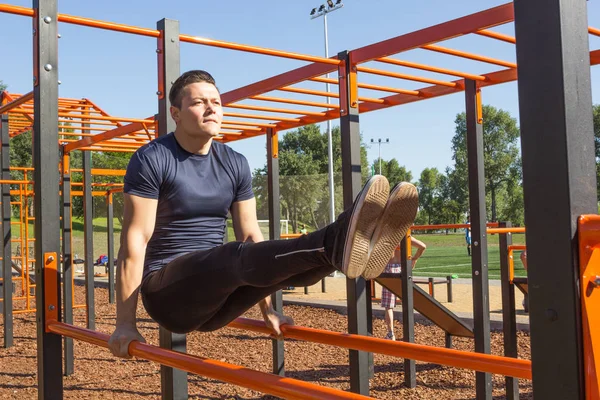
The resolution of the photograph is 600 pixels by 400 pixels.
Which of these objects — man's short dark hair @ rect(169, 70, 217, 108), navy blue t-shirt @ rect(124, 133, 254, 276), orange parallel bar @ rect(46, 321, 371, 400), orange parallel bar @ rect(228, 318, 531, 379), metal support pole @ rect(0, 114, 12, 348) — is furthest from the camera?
metal support pole @ rect(0, 114, 12, 348)

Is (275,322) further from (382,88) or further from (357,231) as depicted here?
(382,88)

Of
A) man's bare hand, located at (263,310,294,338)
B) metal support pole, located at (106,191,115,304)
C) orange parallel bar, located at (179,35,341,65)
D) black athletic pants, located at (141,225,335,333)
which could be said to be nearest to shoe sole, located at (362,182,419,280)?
black athletic pants, located at (141,225,335,333)

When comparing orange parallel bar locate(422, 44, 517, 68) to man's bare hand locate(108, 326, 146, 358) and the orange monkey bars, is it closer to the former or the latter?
the orange monkey bars

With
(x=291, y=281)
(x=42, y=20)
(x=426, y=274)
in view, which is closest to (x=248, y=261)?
(x=291, y=281)

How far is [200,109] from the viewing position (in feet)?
8.85

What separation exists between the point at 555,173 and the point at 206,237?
73.6 inches

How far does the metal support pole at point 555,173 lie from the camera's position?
3.86 ft

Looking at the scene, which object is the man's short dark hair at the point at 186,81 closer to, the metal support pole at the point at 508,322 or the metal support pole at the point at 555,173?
the metal support pole at the point at 555,173

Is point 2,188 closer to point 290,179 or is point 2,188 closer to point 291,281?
point 291,281

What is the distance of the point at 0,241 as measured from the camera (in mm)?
7578

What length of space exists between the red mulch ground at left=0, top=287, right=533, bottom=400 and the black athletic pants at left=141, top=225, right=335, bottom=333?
2.98 metres

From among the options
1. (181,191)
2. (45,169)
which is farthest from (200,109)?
(45,169)

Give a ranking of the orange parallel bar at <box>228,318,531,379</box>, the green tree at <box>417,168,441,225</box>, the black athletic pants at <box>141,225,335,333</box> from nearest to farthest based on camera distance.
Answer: the orange parallel bar at <box>228,318,531,379</box> → the black athletic pants at <box>141,225,335,333</box> → the green tree at <box>417,168,441,225</box>

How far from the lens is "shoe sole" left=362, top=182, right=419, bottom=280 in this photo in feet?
7.37
